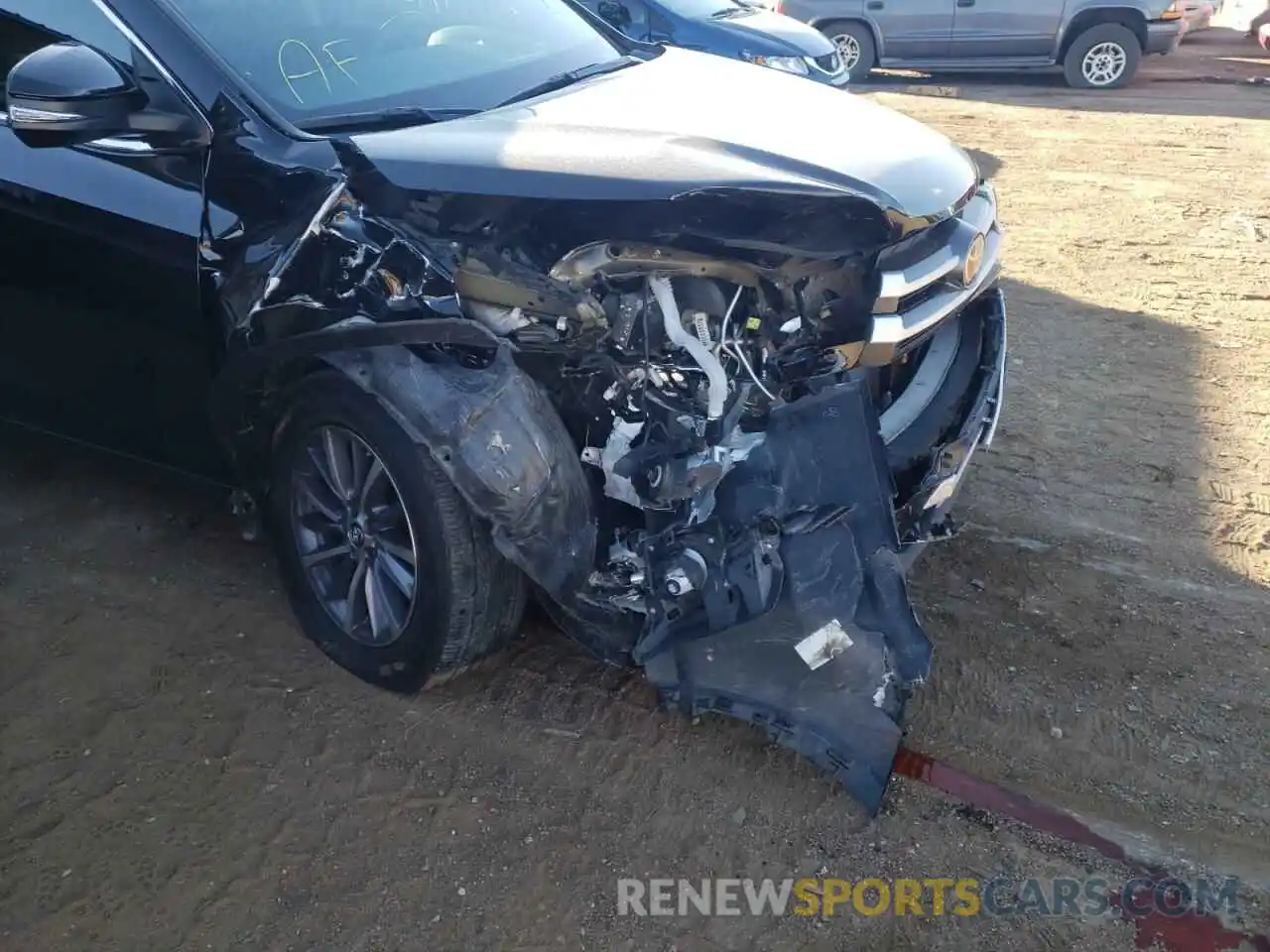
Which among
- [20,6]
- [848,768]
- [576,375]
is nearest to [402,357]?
[576,375]

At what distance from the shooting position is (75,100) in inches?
112

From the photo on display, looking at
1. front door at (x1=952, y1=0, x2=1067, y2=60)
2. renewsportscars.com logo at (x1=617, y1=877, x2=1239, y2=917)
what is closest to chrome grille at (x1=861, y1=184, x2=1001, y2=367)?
renewsportscars.com logo at (x1=617, y1=877, x2=1239, y2=917)

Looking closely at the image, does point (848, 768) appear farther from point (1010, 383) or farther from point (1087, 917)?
point (1010, 383)

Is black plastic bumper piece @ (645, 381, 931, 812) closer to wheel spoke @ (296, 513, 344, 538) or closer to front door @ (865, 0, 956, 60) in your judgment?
wheel spoke @ (296, 513, 344, 538)

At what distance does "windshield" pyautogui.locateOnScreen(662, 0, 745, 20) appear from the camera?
8.21 metres

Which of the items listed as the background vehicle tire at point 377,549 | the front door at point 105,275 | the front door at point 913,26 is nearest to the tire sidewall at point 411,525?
the background vehicle tire at point 377,549

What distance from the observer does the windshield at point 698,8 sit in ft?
26.9

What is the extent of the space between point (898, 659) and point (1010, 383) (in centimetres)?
257

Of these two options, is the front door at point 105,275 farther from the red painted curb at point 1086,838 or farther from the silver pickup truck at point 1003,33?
the silver pickup truck at point 1003,33

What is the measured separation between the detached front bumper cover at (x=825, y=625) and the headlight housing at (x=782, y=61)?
19.8 ft

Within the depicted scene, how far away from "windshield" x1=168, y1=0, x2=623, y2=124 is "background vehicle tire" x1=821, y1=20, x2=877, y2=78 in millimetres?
9297

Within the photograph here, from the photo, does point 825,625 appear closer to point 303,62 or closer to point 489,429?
point 489,429

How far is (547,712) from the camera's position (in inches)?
121

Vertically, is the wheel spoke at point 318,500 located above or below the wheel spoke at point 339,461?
below
